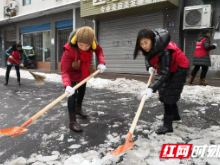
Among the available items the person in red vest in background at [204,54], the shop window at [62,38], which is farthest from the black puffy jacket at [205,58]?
the shop window at [62,38]

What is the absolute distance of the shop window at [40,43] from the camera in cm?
1434

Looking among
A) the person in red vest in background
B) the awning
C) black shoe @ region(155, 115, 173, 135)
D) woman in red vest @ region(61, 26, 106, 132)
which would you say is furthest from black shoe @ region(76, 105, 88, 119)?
the awning

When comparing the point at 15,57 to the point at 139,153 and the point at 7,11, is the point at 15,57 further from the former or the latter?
the point at 7,11

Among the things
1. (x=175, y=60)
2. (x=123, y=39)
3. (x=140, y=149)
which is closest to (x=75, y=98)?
(x=140, y=149)

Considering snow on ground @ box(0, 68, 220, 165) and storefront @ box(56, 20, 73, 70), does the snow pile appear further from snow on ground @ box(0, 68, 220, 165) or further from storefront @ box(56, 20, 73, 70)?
storefront @ box(56, 20, 73, 70)

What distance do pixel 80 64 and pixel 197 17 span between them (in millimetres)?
6110

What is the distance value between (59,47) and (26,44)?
14.8ft

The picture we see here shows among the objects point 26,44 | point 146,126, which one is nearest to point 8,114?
point 146,126

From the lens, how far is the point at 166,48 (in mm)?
2309

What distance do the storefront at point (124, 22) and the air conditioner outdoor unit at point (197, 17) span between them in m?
0.45

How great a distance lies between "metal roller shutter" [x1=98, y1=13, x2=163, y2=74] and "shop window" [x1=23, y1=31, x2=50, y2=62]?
205 inches

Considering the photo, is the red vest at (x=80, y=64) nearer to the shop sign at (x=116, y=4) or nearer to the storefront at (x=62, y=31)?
the shop sign at (x=116, y=4)

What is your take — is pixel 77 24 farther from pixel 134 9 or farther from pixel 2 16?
pixel 2 16

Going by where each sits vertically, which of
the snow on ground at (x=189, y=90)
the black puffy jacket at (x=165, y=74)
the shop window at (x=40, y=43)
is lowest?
the snow on ground at (x=189, y=90)
